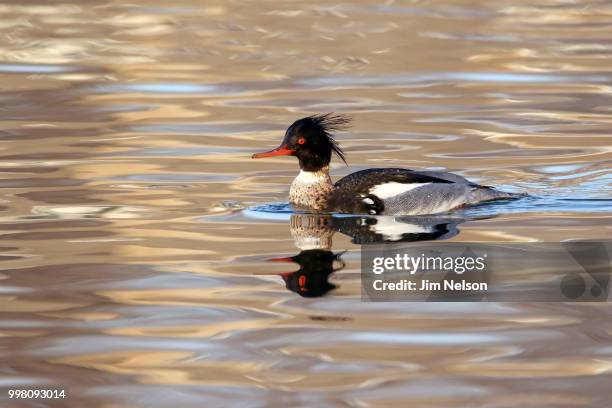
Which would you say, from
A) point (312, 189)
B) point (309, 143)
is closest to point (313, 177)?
point (312, 189)

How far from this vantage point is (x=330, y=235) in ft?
30.2

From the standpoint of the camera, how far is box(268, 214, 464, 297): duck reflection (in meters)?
7.75

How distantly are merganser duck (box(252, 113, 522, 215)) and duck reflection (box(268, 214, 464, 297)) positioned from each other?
11cm

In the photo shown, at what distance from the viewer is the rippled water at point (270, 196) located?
6.15 metres

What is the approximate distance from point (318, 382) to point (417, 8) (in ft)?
55.8

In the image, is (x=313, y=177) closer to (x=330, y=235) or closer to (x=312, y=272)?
(x=330, y=235)

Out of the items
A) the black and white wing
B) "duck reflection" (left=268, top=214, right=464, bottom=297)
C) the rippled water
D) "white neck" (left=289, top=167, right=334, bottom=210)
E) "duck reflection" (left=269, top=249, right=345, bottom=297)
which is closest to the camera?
the rippled water

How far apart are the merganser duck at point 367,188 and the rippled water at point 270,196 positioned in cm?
16

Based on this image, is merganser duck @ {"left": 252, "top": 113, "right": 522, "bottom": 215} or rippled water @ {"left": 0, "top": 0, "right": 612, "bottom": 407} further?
merganser duck @ {"left": 252, "top": 113, "right": 522, "bottom": 215}

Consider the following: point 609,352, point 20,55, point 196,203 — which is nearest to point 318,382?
point 609,352

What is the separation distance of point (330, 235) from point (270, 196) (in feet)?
5.13

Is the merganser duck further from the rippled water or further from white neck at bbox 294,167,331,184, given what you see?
the rippled water

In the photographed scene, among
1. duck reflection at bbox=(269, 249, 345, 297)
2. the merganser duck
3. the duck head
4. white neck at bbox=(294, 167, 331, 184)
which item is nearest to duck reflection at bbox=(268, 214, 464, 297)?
duck reflection at bbox=(269, 249, 345, 297)

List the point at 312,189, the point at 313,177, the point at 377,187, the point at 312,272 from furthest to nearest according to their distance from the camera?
the point at 313,177 → the point at 312,189 → the point at 377,187 → the point at 312,272
